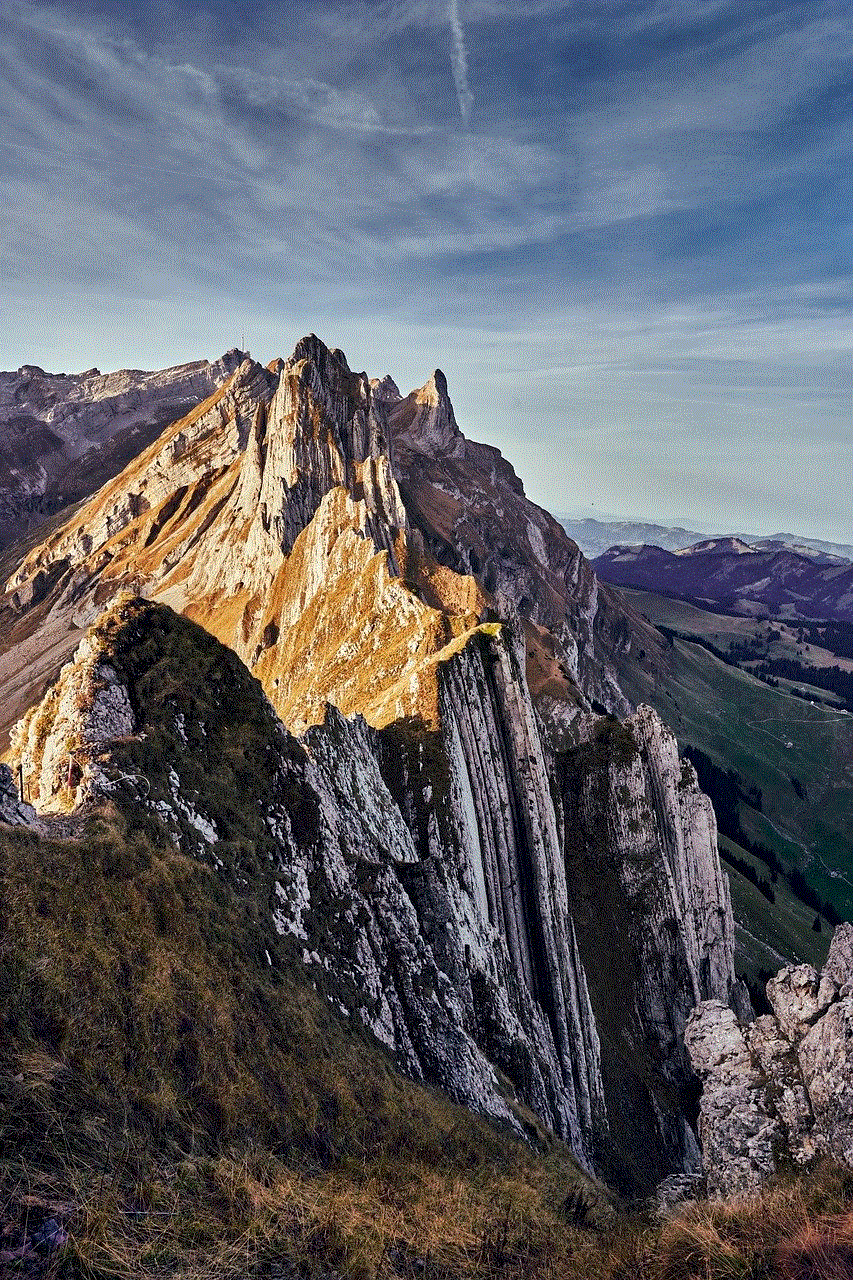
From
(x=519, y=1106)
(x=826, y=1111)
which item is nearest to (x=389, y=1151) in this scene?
(x=519, y=1106)

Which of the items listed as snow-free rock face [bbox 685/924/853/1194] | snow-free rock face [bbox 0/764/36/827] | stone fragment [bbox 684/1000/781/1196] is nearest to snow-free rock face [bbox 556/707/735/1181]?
stone fragment [bbox 684/1000/781/1196]

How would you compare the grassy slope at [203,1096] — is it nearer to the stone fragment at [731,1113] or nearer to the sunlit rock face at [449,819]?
the sunlit rock face at [449,819]

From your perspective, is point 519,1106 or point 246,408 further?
point 246,408

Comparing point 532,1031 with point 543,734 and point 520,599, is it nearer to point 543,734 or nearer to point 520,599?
point 543,734

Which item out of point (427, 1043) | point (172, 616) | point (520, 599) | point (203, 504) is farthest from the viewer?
point (520, 599)

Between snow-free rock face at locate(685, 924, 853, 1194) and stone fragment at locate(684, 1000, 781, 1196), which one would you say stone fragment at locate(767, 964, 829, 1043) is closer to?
snow-free rock face at locate(685, 924, 853, 1194)

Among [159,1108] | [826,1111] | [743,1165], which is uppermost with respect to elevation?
[159,1108]
